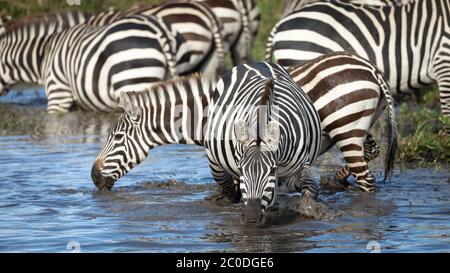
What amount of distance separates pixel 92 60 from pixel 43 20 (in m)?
2.45

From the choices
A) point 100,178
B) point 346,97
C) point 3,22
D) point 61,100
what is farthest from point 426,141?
point 3,22

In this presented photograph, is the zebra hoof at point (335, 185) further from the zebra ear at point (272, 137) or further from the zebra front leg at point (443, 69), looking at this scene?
the zebra front leg at point (443, 69)

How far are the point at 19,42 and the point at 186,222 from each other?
8.20m

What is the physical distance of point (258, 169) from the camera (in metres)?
7.72

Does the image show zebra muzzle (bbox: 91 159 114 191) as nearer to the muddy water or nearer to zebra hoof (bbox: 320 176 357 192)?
the muddy water

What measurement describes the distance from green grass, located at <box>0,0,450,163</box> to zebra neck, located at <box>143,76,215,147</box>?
239 cm

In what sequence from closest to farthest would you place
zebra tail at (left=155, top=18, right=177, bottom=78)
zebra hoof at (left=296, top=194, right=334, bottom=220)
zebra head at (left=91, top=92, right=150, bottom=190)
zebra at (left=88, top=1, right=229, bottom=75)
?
1. zebra hoof at (left=296, top=194, right=334, bottom=220)
2. zebra head at (left=91, top=92, right=150, bottom=190)
3. zebra tail at (left=155, top=18, right=177, bottom=78)
4. zebra at (left=88, top=1, right=229, bottom=75)

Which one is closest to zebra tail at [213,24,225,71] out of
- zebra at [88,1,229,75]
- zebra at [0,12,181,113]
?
zebra at [88,1,229,75]

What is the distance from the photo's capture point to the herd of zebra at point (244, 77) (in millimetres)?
8375

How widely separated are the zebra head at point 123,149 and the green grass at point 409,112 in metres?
2.76

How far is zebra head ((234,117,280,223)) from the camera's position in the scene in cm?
772
